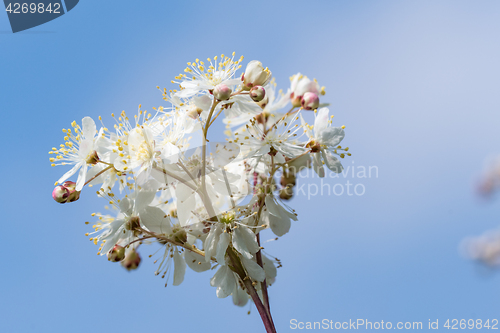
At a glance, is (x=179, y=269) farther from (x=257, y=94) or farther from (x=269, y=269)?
(x=257, y=94)

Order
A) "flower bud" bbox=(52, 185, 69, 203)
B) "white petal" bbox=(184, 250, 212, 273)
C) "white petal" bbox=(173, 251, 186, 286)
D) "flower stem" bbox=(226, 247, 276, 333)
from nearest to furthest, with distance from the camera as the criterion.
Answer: "flower stem" bbox=(226, 247, 276, 333)
"flower bud" bbox=(52, 185, 69, 203)
"white petal" bbox=(184, 250, 212, 273)
"white petal" bbox=(173, 251, 186, 286)

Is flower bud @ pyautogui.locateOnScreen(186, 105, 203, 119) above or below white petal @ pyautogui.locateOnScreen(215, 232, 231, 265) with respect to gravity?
above

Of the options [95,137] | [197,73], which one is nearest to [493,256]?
[197,73]

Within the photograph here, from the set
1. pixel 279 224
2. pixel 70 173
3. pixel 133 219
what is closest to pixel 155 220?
pixel 133 219

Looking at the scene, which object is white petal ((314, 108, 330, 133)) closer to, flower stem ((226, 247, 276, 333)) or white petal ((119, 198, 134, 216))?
flower stem ((226, 247, 276, 333))

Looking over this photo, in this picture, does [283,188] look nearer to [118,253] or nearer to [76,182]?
[118,253]

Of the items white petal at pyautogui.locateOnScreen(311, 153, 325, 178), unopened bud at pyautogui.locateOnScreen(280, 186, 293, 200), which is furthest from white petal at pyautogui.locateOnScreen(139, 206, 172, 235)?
white petal at pyautogui.locateOnScreen(311, 153, 325, 178)
